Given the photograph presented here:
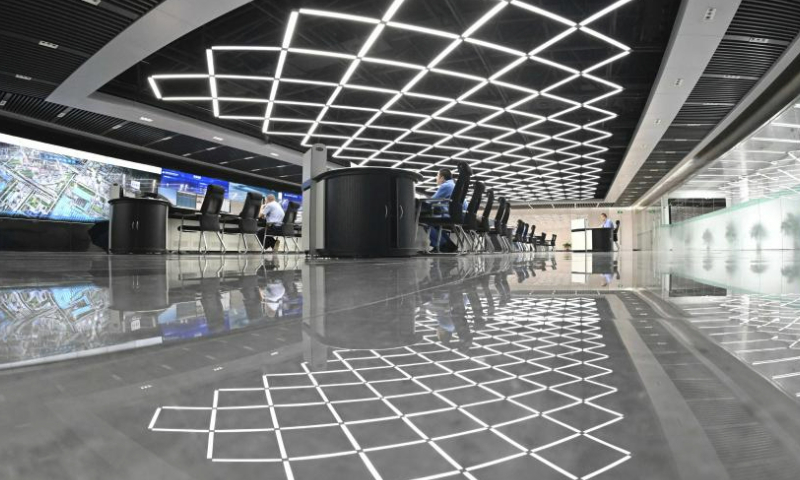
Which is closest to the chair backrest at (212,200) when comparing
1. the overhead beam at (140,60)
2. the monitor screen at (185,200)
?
the overhead beam at (140,60)

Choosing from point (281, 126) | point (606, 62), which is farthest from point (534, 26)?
point (281, 126)

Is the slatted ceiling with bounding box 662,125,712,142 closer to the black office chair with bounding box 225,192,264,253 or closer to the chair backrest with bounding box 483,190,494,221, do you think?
the chair backrest with bounding box 483,190,494,221

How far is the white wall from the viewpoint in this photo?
955 centimetres

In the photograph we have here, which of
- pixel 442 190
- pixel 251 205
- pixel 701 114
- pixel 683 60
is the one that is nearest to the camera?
pixel 442 190

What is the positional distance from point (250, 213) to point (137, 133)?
16.7 feet

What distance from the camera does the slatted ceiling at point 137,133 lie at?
11.4m

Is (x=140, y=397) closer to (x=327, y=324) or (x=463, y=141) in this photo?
(x=327, y=324)

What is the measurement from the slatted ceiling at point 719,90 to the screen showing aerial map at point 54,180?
13.9m

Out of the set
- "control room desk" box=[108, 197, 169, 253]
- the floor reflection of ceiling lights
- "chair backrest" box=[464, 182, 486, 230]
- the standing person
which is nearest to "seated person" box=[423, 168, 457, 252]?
the standing person

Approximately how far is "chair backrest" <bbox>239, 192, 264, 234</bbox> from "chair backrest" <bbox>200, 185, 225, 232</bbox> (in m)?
0.57

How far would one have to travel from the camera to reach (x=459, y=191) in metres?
6.43

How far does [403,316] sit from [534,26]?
824 cm

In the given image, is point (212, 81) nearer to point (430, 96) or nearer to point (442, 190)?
point (430, 96)

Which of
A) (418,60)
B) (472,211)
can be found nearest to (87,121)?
(418,60)
